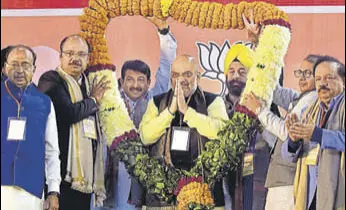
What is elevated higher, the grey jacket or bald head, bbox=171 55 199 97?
bald head, bbox=171 55 199 97

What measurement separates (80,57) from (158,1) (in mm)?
555

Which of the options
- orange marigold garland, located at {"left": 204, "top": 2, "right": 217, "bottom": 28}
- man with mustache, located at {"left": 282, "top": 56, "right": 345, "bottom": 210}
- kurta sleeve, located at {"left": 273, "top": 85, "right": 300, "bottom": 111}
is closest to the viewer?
man with mustache, located at {"left": 282, "top": 56, "right": 345, "bottom": 210}

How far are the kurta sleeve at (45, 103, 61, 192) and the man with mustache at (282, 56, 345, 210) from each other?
128 centimetres

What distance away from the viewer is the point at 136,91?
4.48 metres

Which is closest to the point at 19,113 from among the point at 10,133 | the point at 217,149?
the point at 10,133

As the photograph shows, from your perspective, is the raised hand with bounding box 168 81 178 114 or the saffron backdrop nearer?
the saffron backdrop

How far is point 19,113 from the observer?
4449 millimetres

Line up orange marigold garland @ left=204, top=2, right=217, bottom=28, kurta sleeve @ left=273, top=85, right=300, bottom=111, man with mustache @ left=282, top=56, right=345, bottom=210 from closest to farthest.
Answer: man with mustache @ left=282, top=56, right=345, bottom=210, kurta sleeve @ left=273, top=85, right=300, bottom=111, orange marigold garland @ left=204, top=2, right=217, bottom=28

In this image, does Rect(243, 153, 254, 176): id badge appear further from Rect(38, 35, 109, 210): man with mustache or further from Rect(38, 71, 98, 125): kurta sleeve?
Rect(38, 71, 98, 125): kurta sleeve

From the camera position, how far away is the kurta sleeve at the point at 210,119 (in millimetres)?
4387

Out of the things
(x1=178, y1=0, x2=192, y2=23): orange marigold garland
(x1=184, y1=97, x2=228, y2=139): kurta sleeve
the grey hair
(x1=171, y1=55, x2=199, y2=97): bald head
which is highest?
(x1=178, y1=0, x2=192, y2=23): orange marigold garland

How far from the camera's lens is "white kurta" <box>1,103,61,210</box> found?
4.40 m

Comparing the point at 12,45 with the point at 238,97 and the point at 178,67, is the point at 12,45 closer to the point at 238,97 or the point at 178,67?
the point at 178,67

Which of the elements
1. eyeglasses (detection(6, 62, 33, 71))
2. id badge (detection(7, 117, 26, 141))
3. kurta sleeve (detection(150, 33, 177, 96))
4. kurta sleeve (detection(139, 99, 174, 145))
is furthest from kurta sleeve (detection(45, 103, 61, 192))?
kurta sleeve (detection(150, 33, 177, 96))
